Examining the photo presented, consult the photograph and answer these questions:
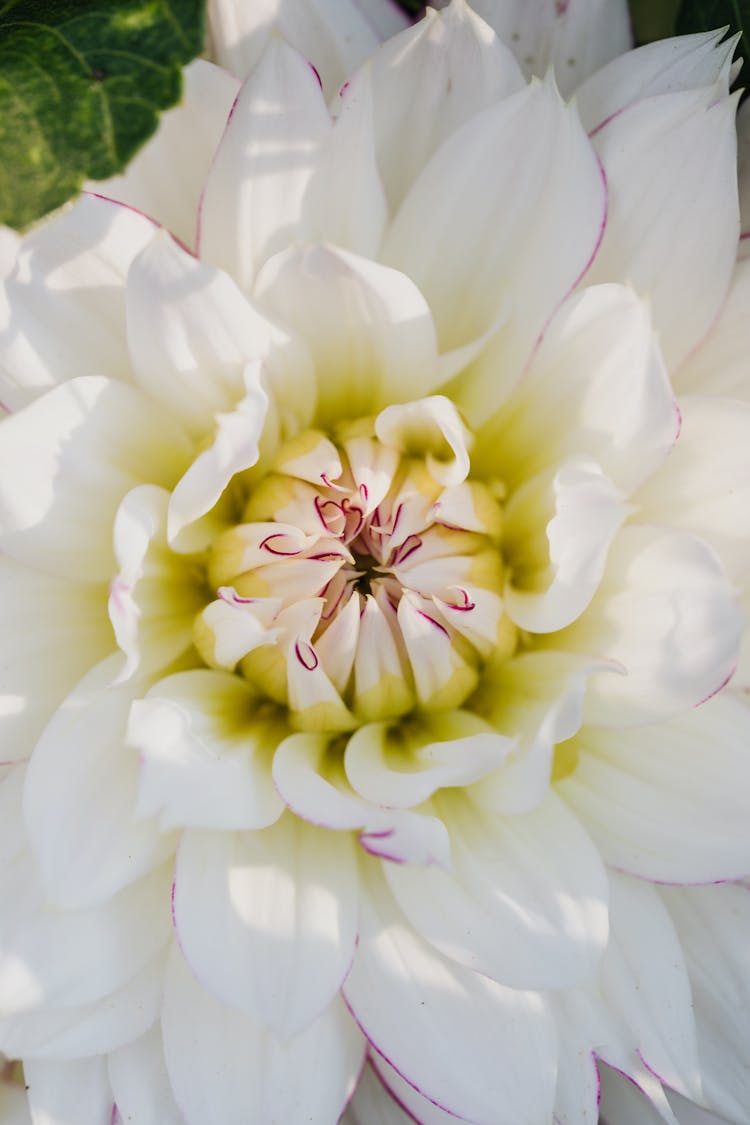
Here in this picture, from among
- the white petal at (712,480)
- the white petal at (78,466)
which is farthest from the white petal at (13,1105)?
the white petal at (712,480)

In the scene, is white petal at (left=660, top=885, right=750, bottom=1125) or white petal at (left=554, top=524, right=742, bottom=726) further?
white petal at (left=660, top=885, right=750, bottom=1125)

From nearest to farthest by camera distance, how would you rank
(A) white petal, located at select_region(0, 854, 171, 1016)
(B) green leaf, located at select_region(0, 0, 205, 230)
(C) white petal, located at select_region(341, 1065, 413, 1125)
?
Answer: 1. (B) green leaf, located at select_region(0, 0, 205, 230)
2. (A) white petal, located at select_region(0, 854, 171, 1016)
3. (C) white petal, located at select_region(341, 1065, 413, 1125)

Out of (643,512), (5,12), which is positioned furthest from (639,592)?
(5,12)

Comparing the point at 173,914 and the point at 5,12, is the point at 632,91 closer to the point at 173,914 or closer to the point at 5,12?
the point at 5,12

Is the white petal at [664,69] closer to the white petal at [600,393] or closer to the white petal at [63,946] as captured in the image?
the white petal at [600,393]

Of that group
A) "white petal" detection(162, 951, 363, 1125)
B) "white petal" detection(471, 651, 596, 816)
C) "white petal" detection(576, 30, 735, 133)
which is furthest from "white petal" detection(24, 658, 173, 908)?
"white petal" detection(576, 30, 735, 133)

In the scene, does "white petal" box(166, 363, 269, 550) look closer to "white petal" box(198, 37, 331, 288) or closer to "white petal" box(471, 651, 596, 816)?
"white petal" box(198, 37, 331, 288)

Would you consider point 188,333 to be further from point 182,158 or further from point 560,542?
point 560,542
